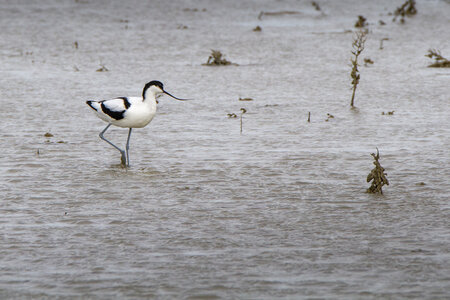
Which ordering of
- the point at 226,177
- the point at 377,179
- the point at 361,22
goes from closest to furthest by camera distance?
the point at 377,179, the point at 226,177, the point at 361,22

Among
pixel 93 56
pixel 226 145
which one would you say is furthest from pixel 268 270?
pixel 93 56

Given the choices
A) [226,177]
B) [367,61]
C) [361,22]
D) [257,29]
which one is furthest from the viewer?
[361,22]

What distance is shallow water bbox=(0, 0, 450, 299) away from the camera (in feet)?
17.4

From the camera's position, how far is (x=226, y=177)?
793cm

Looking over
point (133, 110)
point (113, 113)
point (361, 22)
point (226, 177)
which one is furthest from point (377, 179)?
point (361, 22)

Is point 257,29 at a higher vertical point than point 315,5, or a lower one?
lower

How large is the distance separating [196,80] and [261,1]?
10.5 metres

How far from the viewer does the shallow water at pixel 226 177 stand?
5.31 meters

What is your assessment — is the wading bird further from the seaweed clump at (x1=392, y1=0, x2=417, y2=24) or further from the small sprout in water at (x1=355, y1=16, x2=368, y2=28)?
the seaweed clump at (x1=392, y1=0, x2=417, y2=24)

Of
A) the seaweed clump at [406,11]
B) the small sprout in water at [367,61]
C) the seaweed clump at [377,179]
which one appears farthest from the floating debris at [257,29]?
the seaweed clump at [377,179]

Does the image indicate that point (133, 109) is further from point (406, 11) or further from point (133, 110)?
point (406, 11)

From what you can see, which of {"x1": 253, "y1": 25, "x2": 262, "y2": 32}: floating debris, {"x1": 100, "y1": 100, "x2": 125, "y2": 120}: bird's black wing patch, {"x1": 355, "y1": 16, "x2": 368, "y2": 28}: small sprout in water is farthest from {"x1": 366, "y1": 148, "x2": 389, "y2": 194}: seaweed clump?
{"x1": 355, "y1": 16, "x2": 368, "y2": 28}: small sprout in water

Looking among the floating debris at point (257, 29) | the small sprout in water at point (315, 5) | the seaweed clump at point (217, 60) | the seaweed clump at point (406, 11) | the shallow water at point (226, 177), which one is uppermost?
the small sprout in water at point (315, 5)

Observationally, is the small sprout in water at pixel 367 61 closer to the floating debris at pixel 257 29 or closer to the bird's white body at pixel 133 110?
the floating debris at pixel 257 29
